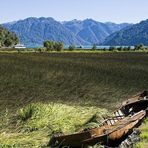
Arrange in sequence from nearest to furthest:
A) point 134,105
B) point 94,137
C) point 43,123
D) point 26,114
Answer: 1. point 94,137
2. point 43,123
3. point 26,114
4. point 134,105

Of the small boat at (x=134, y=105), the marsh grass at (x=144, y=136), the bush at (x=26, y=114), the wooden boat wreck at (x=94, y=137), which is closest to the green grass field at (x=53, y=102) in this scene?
the bush at (x=26, y=114)

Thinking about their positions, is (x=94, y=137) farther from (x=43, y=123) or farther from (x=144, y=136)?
(x=43, y=123)

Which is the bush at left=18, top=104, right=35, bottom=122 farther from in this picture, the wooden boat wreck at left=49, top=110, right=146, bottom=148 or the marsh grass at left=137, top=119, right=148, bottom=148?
the wooden boat wreck at left=49, top=110, right=146, bottom=148

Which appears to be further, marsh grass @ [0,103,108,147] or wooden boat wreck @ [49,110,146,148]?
marsh grass @ [0,103,108,147]

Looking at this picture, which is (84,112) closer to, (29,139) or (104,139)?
(29,139)

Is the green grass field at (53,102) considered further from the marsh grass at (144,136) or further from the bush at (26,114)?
the marsh grass at (144,136)

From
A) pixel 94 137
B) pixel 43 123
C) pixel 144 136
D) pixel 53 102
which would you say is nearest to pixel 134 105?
pixel 43 123

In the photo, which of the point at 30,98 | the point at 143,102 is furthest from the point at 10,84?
the point at 143,102

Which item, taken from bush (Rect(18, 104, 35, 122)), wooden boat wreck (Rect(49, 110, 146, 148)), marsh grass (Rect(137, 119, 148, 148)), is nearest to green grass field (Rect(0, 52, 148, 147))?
bush (Rect(18, 104, 35, 122))

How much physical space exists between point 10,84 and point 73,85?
307 inches

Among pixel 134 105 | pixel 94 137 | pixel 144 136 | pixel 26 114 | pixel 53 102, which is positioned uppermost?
pixel 94 137

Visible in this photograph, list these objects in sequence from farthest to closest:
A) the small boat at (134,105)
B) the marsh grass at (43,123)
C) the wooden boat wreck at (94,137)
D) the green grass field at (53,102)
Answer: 1. the small boat at (134,105)
2. the green grass field at (53,102)
3. the marsh grass at (43,123)
4. the wooden boat wreck at (94,137)

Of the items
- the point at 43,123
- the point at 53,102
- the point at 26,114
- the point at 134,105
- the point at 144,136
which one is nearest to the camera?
the point at 144,136

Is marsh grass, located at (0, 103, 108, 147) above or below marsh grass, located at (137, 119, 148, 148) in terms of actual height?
below
